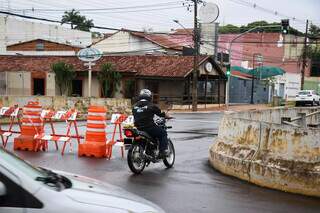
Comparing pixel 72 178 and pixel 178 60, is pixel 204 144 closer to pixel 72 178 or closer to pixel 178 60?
pixel 72 178

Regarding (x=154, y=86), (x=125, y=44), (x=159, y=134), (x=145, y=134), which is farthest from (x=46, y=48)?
(x=145, y=134)

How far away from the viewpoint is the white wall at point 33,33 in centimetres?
6545

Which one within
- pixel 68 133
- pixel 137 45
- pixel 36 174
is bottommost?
pixel 68 133

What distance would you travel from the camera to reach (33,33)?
6956 centimetres

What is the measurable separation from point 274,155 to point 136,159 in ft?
8.91

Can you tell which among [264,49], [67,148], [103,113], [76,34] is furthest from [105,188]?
[264,49]

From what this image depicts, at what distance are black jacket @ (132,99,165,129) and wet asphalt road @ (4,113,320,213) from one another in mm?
978

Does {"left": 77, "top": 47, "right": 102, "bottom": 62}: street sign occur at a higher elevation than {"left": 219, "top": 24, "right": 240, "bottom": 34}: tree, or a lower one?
lower

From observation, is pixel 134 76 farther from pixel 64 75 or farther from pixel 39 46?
pixel 39 46

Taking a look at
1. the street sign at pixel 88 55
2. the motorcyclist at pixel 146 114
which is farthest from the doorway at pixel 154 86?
the motorcyclist at pixel 146 114

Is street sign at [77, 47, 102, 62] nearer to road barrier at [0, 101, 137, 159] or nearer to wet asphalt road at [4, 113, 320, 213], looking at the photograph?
road barrier at [0, 101, 137, 159]

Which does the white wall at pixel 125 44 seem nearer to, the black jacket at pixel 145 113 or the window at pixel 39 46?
the window at pixel 39 46

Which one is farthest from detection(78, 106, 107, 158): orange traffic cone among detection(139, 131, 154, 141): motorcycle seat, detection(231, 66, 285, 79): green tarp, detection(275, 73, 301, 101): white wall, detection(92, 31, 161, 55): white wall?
detection(275, 73, 301, 101): white wall

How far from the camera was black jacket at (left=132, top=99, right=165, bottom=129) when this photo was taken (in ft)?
33.6
